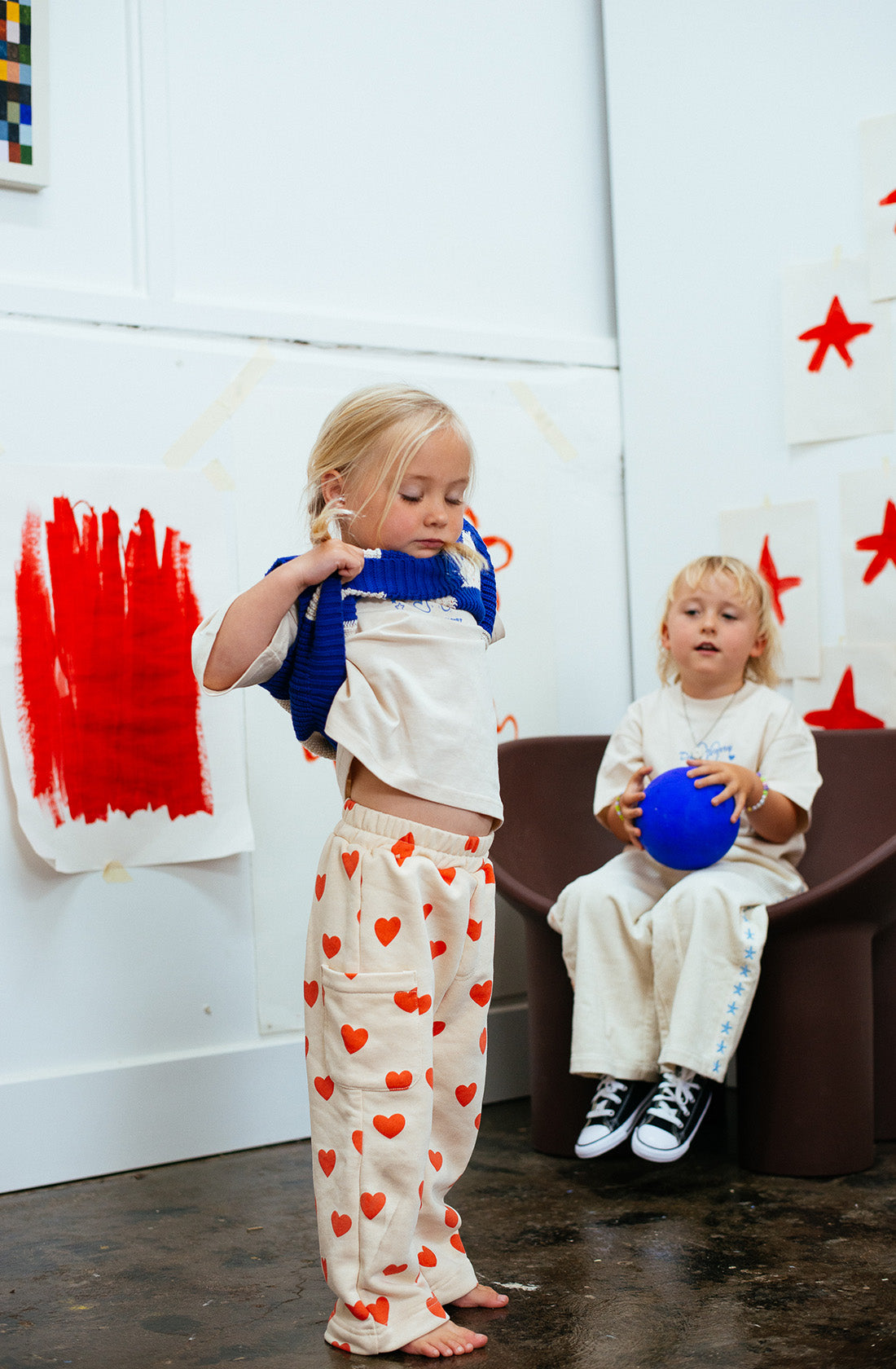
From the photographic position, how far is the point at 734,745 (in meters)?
2.12

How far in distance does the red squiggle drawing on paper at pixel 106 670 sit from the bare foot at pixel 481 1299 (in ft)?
3.08

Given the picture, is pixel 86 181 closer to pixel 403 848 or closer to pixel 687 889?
pixel 403 848

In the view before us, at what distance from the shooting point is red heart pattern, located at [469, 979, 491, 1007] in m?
1.48

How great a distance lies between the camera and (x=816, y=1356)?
1340 mm

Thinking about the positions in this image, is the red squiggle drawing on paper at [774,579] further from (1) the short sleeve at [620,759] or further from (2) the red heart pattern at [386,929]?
(2) the red heart pattern at [386,929]

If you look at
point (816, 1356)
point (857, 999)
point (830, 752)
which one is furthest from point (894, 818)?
point (816, 1356)

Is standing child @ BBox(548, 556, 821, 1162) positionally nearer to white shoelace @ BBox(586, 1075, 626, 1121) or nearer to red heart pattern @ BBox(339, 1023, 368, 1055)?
white shoelace @ BBox(586, 1075, 626, 1121)

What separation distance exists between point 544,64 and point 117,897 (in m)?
1.86

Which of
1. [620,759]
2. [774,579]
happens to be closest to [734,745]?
[620,759]

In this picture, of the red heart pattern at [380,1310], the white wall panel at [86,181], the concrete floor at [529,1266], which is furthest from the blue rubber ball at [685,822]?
the white wall panel at [86,181]

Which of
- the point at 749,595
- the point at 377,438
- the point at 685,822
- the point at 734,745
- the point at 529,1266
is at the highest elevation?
the point at 377,438

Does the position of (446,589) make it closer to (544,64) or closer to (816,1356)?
(816,1356)

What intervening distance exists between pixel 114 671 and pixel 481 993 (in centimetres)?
92

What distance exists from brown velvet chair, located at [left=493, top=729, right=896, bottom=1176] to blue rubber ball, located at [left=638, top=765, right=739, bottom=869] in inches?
5.0
